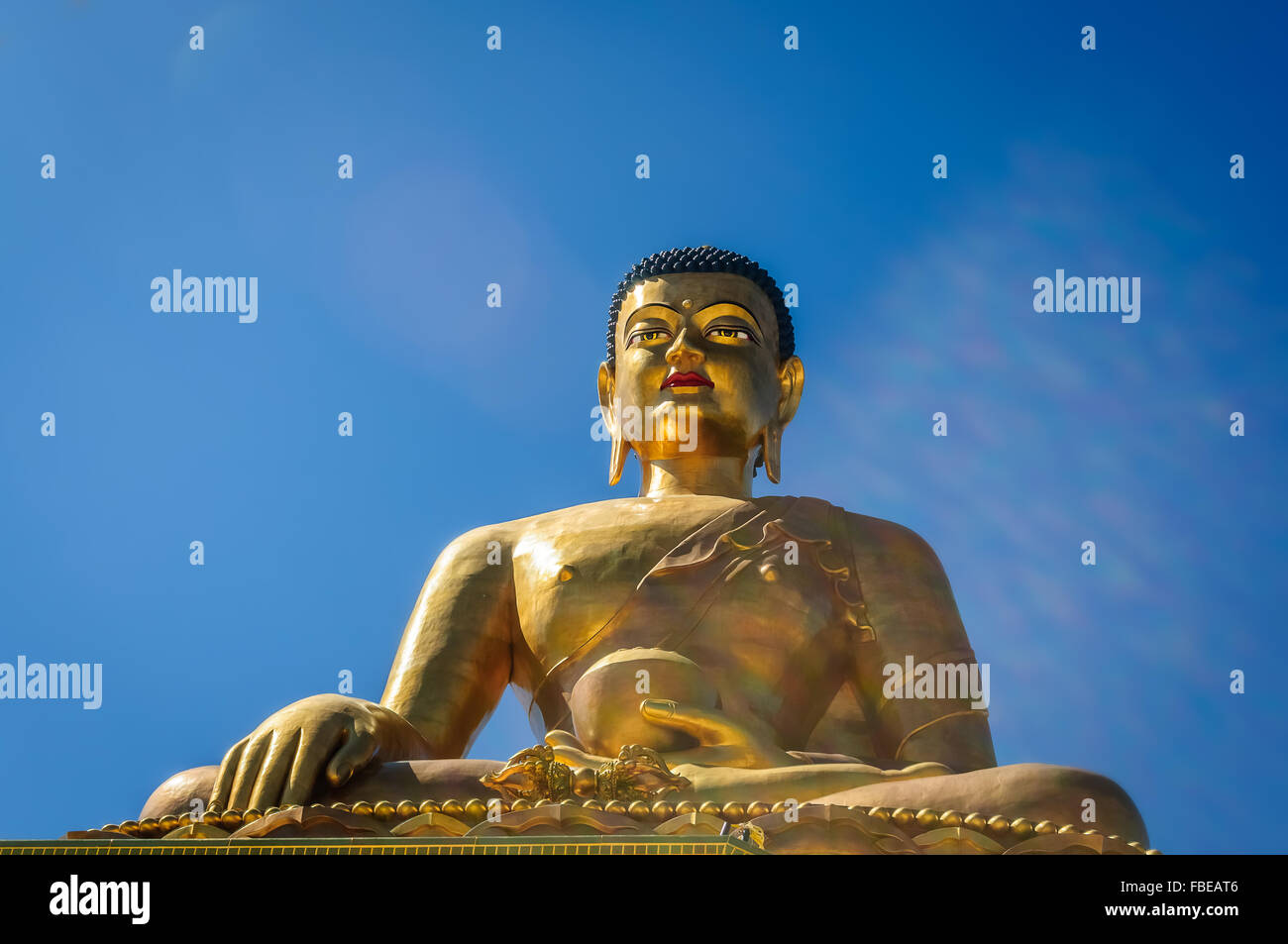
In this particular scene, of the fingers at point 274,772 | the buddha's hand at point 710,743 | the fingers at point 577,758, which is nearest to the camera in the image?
the fingers at point 274,772

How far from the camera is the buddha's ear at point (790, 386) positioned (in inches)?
394

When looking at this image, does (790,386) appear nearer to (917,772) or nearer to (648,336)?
(648,336)

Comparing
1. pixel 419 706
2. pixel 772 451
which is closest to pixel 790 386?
pixel 772 451

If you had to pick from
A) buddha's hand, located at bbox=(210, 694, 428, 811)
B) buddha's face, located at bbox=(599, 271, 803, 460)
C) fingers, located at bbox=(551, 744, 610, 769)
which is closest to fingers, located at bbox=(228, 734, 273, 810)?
buddha's hand, located at bbox=(210, 694, 428, 811)

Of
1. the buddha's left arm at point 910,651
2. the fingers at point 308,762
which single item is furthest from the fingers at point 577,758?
the buddha's left arm at point 910,651

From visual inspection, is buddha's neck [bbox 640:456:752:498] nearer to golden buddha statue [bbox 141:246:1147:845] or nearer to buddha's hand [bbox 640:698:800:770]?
golden buddha statue [bbox 141:246:1147:845]

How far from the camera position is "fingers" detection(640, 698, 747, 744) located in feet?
25.0

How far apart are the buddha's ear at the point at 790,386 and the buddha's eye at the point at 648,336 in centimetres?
78

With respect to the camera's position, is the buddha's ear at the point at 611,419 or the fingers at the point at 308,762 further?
the buddha's ear at the point at 611,419

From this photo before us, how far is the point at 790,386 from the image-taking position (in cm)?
1006

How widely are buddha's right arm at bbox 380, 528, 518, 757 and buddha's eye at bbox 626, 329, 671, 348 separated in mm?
1232

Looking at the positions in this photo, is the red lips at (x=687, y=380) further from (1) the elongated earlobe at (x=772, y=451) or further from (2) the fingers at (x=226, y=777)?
(2) the fingers at (x=226, y=777)

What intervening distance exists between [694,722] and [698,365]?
238cm
